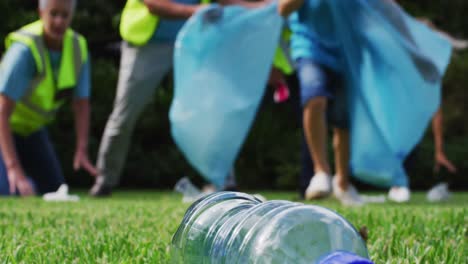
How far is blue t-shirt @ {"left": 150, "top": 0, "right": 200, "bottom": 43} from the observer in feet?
16.8

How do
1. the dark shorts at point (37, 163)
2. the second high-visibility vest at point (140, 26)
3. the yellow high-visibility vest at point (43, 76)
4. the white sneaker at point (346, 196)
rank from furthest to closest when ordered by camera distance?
the dark shorts at point (37, 163)
the second high-visibility vest at point (140, 26)
the yellow high-visibility vest at point (43, 76)
the white sneaker at point (346, 196)

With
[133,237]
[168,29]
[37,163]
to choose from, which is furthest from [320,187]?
[37,163]

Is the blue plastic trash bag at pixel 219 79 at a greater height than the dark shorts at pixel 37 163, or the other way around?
the blue plastic trash bag at pixel 219 79

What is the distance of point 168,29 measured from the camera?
5.22 meters

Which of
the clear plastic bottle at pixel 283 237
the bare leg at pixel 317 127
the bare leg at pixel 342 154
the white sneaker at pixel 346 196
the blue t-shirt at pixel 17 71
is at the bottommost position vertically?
the white sneaker at pixel 346 196

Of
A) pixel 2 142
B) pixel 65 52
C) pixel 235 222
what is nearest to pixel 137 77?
pixel 65 52

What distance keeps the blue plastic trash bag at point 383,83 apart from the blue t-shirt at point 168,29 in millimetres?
1361

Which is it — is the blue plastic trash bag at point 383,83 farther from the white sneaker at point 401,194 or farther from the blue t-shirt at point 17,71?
the blue t-shirt at point 17,71

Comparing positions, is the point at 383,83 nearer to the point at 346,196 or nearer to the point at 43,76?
the point at 346,196

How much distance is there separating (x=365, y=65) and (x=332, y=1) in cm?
42

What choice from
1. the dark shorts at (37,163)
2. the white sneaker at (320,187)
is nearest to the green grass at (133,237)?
the white sneaker at (320,187)

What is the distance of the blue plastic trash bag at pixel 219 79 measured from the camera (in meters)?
4.30

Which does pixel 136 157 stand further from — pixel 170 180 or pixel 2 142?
pixel 2 142

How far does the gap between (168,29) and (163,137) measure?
5.43 m
